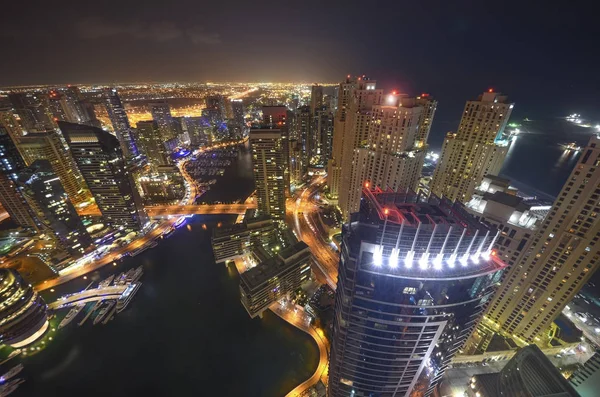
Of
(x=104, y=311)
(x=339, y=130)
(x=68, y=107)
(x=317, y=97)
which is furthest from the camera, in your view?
(x=68, y=107)

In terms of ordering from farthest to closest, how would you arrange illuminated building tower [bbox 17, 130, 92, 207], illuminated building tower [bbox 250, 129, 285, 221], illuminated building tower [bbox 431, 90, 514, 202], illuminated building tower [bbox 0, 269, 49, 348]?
illuminated building tower [bbox 17, 130, 92, 207]
illuminated building tower [bbox 250, 129, 285, 221]
illuminated building tower [bbox 431, 90, 514, 202]
illuminated building tower [bbox 0, 269, 49, 348]

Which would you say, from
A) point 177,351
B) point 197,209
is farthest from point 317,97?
point 177,351

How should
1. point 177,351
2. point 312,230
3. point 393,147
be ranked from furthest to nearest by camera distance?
point 312,230
point 393,147
point 177,351

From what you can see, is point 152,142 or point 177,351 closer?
point 177,351

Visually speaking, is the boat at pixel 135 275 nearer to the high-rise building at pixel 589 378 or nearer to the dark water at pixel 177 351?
the dark water at pixel 177 351

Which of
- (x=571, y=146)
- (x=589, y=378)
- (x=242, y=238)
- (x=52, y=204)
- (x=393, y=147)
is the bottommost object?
(x=242, y=238)

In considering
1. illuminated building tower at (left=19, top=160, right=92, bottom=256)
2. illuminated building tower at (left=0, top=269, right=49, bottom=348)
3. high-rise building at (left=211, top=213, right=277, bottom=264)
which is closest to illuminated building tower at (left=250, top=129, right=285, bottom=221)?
high-rise building at (left=211, top=213, right=277, bottom=264)

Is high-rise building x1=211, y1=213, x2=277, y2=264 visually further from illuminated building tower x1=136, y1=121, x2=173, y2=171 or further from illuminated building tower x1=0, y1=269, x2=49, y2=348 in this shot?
illuminated building tower x1=136, y1=121, x2=173, y2=171

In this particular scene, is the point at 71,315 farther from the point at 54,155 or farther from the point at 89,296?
the point at 54,155
